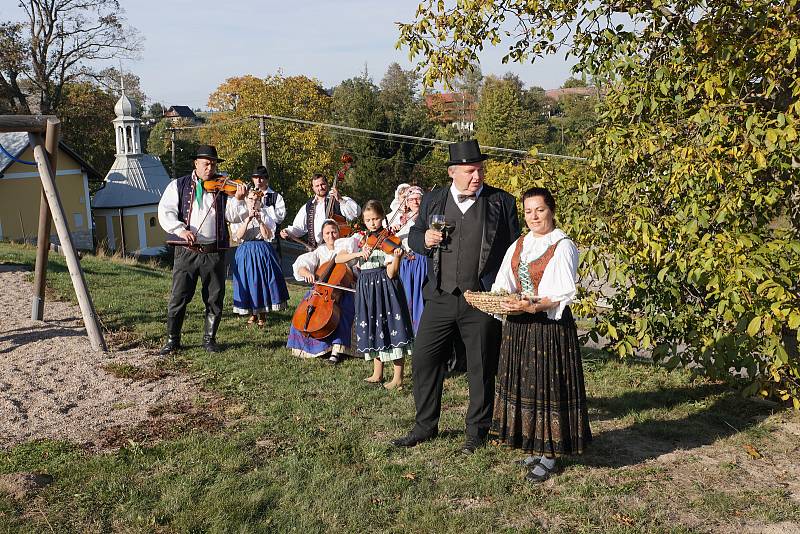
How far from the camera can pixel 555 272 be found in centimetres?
447

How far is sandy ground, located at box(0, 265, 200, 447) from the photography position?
18.2 ft

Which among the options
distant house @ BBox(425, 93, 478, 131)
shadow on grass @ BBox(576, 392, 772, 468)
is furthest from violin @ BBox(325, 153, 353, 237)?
distant house @ BBox(425, 93, 478, 131)

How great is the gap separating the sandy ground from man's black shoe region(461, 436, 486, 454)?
2.38 metres

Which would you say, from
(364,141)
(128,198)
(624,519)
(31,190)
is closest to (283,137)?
(364,141)

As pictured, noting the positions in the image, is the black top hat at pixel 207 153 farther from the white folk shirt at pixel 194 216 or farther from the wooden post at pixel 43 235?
the wooden post at pixel 43 235

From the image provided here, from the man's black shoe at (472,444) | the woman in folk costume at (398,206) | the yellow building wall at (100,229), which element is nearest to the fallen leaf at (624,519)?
the man's black shoe at (472,444)

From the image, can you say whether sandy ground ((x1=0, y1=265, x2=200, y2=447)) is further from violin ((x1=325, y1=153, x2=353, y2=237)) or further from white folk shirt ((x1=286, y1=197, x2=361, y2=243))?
white folk shirt ((x1=286, y1=197, x2=361, y2=243))

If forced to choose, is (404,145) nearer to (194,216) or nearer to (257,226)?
(257,226)

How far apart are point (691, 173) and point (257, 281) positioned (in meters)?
5.37

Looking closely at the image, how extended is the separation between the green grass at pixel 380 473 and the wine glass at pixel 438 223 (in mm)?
1386

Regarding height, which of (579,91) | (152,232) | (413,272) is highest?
(579,91)

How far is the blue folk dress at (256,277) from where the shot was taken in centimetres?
900

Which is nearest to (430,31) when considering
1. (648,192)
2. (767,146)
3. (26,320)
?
(648,192)

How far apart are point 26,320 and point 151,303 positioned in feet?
5.67
